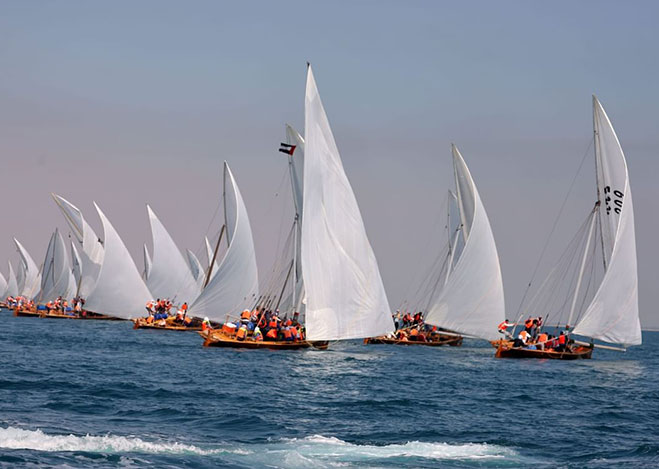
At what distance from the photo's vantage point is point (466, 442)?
93.5ft

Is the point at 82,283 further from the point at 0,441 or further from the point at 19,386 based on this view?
the point at 0,441

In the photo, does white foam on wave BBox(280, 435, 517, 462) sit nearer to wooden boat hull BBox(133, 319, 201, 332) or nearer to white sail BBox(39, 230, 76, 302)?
wooden boat hull BBox(133, 319, 201, 332)

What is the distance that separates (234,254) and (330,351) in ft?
49.4

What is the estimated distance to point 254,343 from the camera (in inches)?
2416

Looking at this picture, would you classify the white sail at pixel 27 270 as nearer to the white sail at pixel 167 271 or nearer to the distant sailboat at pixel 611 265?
the white sail at pixel 167 271

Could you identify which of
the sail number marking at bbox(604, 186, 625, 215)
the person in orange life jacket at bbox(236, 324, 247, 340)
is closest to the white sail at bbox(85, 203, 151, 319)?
the person in orange life jacket at bbox(236, 324, 247, 340)

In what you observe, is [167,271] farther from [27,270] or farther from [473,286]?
[27,270]

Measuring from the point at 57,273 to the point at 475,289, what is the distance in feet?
276

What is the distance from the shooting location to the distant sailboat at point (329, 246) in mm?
54500

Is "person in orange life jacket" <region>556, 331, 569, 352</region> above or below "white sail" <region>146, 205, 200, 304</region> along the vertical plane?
below

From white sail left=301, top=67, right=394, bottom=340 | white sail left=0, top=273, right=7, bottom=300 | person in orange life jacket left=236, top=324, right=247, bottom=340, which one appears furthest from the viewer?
white sail left=0, top=273, right=7, bottom=300

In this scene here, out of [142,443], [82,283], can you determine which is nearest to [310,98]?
[142,443]

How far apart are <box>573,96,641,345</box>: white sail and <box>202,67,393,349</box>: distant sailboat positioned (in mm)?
13761

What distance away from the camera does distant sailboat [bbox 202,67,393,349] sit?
54500 mm
